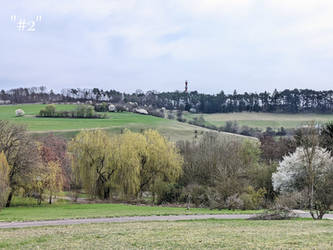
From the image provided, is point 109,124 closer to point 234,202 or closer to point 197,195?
point 197,195

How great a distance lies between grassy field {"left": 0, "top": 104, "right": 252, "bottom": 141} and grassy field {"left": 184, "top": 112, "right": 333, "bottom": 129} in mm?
18474

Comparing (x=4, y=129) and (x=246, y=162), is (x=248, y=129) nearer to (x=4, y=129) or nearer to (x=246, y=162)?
(x=246, y=162)

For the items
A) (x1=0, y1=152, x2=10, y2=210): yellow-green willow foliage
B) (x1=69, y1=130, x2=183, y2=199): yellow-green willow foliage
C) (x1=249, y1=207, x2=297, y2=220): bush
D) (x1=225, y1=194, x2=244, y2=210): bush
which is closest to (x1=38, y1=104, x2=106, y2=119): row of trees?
(x1=69, y1=130, x2=183, y2=199): yellow-green willow foliage

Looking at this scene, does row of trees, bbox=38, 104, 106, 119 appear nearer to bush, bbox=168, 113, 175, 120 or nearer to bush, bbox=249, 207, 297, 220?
bush, bbox=168, 113, 175, 120

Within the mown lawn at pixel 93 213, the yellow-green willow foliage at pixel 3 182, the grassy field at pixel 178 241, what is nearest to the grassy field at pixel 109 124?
the yellow-green willow foliage at pixel 3 182

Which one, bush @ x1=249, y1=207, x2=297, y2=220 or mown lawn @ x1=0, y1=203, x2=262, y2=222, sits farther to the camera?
mown lawn @ x1=0, y1=203, x2=262, y2=222

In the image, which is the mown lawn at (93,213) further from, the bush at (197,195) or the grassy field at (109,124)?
the grassy field at (109,124)

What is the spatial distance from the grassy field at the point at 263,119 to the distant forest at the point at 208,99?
641 centimetres

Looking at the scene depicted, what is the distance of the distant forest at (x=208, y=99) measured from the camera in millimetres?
139875

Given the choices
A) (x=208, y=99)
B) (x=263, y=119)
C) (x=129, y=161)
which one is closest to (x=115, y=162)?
(x=129, y=161)

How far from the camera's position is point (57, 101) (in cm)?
14462

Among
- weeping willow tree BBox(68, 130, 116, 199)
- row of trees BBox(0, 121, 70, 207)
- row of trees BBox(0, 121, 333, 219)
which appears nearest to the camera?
row of trees BBox(0, 121, 333, 219)

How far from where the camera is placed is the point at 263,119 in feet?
420

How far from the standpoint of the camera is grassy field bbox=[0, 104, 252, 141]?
93.2 m
